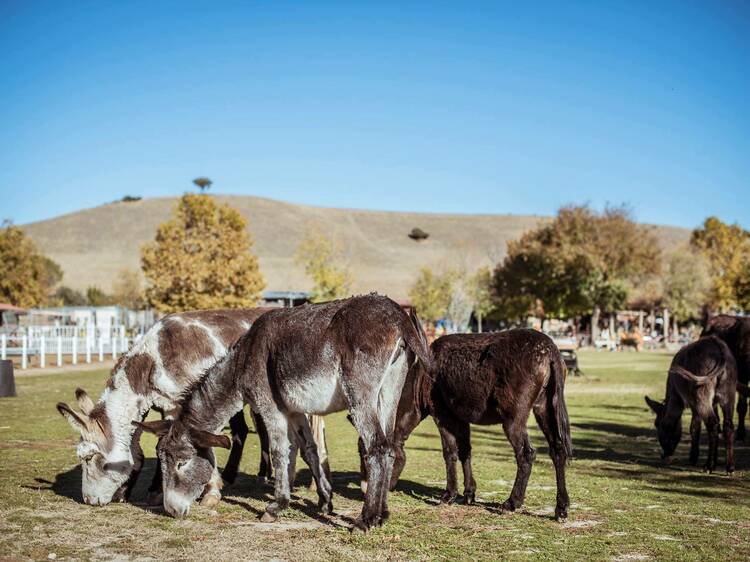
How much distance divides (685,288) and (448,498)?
8795 cm

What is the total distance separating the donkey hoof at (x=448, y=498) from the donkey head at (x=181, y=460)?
2672mm

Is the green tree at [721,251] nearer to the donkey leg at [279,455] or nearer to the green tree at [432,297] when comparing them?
the green tree at [432,297]

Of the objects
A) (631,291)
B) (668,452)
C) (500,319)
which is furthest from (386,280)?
(668,452)

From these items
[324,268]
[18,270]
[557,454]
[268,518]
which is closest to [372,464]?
[268,518]

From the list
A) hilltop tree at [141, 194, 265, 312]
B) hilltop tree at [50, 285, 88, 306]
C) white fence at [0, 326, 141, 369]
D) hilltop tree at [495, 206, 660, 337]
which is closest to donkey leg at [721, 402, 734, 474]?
white fence at [0, 326, 141, 369]

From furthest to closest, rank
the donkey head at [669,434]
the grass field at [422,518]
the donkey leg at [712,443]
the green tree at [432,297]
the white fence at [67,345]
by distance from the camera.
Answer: the green tree at [432,297] < the white fence at [67,345] < the donkey head at [669,434] < the donkey leg at [712,443] < the grass field at [422,518]

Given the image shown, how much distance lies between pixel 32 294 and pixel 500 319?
2085 inches

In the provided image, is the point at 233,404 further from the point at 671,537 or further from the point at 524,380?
the point at 671,537

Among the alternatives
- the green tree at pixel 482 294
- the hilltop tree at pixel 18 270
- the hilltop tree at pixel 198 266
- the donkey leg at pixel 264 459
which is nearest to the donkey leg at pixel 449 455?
the donkey leg at pixel 264 459

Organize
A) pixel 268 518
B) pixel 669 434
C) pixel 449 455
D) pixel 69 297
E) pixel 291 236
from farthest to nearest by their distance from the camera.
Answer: pixel 291 236, pixel 69 297, pixel 669 434, pixel 449 455, pixel 268 518

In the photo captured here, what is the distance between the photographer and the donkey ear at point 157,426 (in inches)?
334

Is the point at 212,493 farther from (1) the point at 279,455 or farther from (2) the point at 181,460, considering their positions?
(1) the point at 279,455

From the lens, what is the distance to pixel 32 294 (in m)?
74.1

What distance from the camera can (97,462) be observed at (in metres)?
9.08
